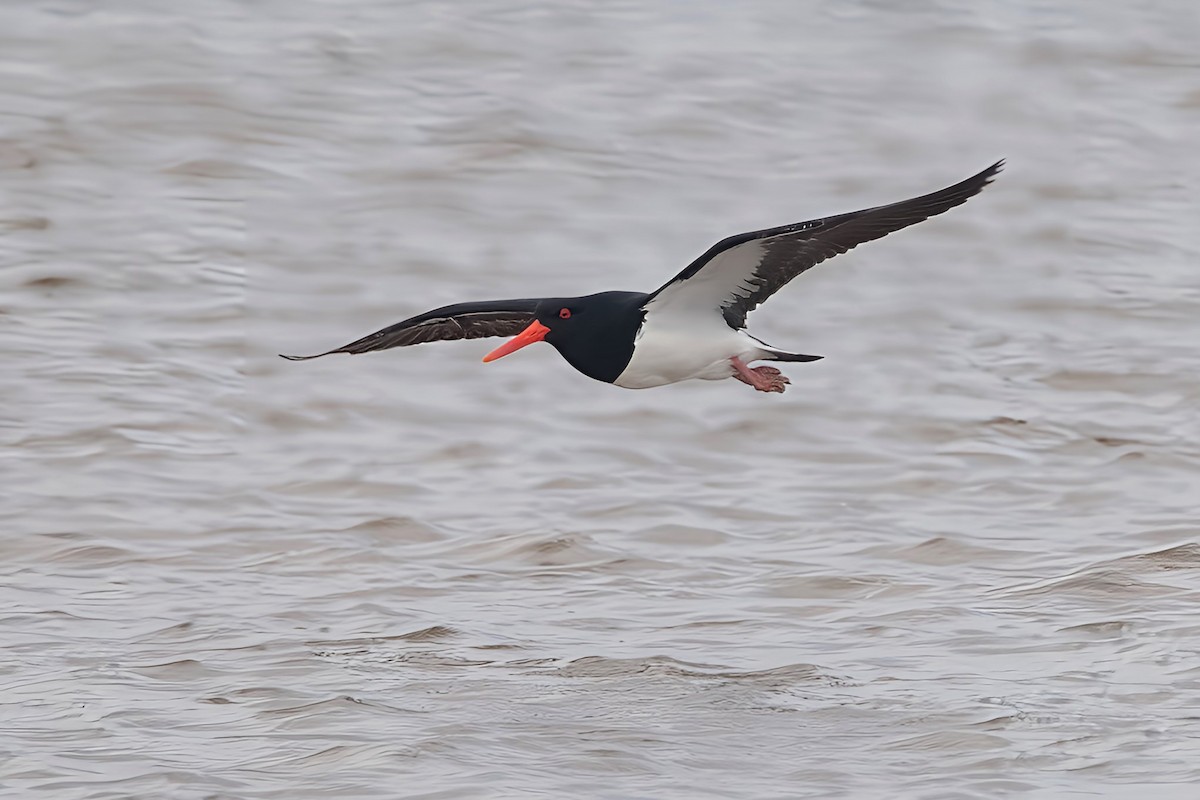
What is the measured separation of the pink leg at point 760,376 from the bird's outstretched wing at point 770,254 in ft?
0.61

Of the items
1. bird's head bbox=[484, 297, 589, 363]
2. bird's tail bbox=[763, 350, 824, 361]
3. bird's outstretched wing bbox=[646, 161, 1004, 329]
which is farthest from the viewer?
bird's head bbox=[484, 297, 589, 363]

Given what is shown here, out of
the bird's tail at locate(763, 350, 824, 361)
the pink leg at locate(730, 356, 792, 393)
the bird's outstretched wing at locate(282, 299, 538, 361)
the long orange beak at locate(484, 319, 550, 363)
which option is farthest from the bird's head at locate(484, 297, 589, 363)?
the bird's tail at locate(763, 350, 824, 361)

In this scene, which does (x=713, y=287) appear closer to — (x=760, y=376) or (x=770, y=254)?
(x=770, y=254)

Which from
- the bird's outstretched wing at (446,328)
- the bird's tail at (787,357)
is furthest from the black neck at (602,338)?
the bird's tail at (787,357)

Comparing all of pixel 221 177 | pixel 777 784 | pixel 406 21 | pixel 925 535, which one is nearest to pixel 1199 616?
pixel 925 535

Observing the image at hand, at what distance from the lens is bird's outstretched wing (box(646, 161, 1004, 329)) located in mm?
6566

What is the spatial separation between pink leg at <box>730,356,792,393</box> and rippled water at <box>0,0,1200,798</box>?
1319mm

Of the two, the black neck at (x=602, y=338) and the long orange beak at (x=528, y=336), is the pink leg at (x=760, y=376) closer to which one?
the black neck at (x=602, y=338)

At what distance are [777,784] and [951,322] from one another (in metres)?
7.47

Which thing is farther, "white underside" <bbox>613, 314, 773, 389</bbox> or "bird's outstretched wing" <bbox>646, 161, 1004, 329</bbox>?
"white underside" <bbox>613, 314, 773, 389</bbox>

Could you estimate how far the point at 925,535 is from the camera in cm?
1055

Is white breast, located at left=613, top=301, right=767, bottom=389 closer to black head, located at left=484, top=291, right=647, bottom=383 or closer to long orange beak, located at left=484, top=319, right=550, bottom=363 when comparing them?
black head, located at left=484, top=291, right=647, bottom=383

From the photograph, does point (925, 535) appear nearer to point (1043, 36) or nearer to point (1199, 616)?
point (1199, 616)

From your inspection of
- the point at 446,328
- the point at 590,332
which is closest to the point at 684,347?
the point at 590,332
